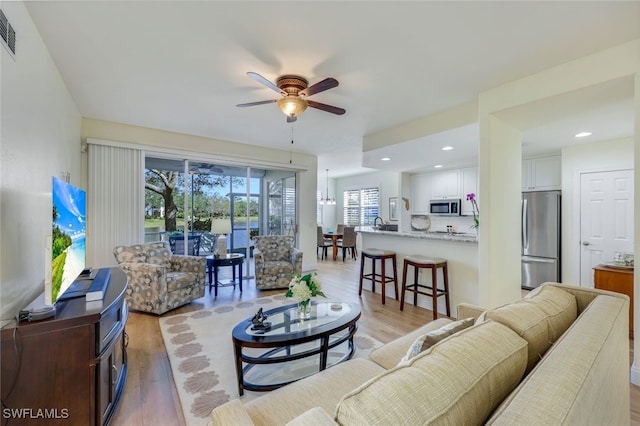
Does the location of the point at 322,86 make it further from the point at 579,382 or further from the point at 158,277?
the point at 158,277

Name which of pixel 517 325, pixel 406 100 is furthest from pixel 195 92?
pixel 517 325

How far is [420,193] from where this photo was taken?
701 centimetres

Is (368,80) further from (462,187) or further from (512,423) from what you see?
(462,187)

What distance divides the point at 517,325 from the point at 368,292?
3.49 meters

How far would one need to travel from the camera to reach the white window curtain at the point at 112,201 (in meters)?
3.87

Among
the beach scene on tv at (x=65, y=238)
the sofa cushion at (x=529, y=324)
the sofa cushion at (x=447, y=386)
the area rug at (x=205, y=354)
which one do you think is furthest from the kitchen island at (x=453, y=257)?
the beach scene on tv at (x=65, y=238)

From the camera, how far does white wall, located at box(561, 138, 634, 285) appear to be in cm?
419

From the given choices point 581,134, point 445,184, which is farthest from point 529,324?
point 445,184

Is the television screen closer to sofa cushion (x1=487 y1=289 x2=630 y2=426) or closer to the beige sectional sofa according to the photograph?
the beige sectional sofa

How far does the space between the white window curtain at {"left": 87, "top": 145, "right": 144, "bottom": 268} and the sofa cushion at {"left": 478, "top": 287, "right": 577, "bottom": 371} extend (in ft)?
15.0

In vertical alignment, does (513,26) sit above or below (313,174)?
above

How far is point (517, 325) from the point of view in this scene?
1131 mm

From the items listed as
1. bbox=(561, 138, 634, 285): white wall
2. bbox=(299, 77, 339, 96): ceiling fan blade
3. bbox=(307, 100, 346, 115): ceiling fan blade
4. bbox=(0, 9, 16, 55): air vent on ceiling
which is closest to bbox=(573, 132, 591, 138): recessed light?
bbox=(561, 138, 634, 285): white wall

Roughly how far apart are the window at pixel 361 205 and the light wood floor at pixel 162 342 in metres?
3.59
